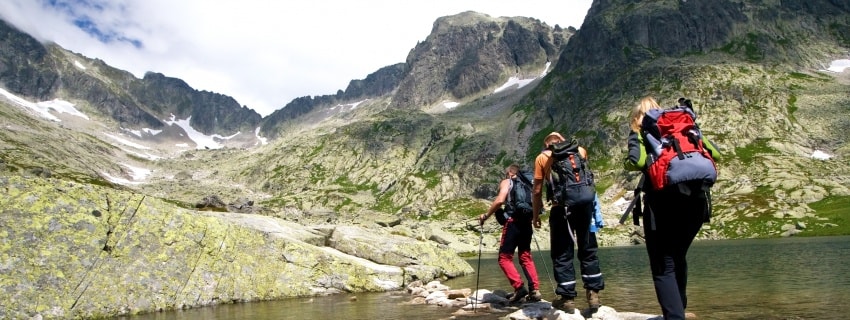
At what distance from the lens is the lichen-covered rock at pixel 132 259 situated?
15.9 meters

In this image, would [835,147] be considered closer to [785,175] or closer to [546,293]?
[785,175]

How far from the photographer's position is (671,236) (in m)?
7.59

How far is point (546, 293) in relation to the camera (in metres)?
19.3

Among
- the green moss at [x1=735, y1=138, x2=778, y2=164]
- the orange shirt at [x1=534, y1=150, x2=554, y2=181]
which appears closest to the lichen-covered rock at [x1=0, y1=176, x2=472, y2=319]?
the orange shirt at [x1=534, y1=150, x2=554, y2=181]

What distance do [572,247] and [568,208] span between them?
1.41m

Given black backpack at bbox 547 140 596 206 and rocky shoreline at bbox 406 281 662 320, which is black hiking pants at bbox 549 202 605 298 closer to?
black backpack at bbox 547 140 596 206

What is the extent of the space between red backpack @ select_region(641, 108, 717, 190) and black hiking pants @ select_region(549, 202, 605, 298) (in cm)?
408

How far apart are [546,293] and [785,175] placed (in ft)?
531

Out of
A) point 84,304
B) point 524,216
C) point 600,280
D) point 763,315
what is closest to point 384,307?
point 524,216

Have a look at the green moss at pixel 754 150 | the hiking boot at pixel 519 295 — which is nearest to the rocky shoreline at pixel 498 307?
the hiking boot at pixel 519 295

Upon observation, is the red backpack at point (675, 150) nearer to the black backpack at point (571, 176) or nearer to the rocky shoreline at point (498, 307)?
the black backpack at point (571, 176)

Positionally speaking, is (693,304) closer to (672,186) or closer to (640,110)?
(640,110)

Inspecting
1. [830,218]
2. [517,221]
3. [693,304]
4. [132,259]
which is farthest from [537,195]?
[830,218]

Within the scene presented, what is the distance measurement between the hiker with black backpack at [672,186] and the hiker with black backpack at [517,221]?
602 cm
